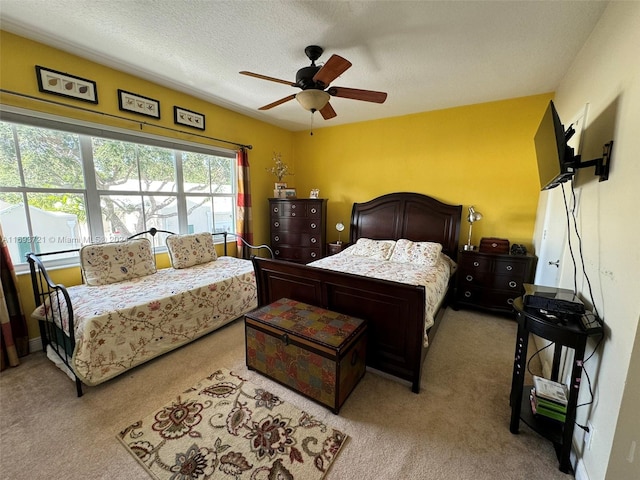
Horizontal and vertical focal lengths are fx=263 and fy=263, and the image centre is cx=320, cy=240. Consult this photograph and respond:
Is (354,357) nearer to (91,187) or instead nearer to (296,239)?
(296,239)

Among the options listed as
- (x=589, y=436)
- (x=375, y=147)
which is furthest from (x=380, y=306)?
(x=375, y=147)

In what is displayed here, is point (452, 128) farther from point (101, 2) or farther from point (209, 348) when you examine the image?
point (209, 348)

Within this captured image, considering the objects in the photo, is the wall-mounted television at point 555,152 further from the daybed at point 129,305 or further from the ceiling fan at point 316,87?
the daybed at point 129,305

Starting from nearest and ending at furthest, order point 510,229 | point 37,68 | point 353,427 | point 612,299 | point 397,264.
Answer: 1. point 612,299
2. point 353,427
3. point 37,68
4. point 397,264
5. point 510,229

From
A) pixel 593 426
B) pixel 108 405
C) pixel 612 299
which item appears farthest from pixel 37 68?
pixel 593 426

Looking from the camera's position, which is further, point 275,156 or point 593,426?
point 275,156

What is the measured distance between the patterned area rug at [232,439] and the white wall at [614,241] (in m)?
1.25

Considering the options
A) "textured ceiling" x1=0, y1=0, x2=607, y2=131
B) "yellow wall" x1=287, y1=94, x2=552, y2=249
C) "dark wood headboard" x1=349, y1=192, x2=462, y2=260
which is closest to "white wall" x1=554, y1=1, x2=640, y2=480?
"textured ceiling" x1=0, y1=0, x2=607, y2=131

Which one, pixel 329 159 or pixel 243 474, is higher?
pixel 329 159

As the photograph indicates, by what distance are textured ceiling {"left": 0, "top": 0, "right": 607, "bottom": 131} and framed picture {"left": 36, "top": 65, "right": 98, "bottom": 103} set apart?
0.37ft

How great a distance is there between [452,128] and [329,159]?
1963 millimetres

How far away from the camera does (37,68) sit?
2.22 metres

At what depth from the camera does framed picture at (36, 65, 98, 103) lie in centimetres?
225

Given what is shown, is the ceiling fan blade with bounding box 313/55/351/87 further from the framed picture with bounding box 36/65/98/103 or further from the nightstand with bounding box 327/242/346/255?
the nightstand with bounding box 327/242/346/255
